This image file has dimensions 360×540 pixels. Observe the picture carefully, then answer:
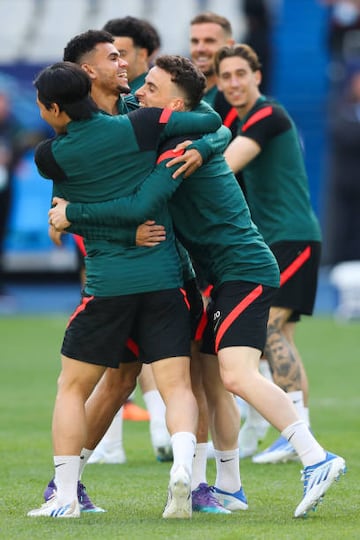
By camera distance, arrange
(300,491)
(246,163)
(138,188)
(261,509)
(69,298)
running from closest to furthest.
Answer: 1. (138,188)
2. (261,509)
3. (300,491)
4. (246,163)
5. (69,298)

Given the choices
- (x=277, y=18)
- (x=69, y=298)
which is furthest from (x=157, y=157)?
(x=277, y=18)

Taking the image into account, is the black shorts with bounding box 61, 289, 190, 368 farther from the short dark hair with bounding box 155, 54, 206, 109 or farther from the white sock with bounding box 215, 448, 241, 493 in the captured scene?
the short dark hair with bounding box 155, 54, 206, 109

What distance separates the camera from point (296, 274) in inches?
318

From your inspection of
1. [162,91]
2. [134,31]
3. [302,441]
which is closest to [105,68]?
[162,91]

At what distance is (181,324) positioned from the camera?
228 inches

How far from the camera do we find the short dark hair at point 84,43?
6.06m

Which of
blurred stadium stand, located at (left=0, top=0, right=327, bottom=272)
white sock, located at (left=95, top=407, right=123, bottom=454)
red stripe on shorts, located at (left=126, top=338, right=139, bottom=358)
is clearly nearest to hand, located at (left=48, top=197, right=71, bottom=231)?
red stripe on shorts, located at (left=126, top=338, right=139, bottom=358)

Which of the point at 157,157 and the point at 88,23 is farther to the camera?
the point at 88,23

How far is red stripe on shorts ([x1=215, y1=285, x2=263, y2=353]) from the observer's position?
19.1 ft

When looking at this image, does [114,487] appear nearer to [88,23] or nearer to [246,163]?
[246,163]

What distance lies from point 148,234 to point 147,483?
1712mm

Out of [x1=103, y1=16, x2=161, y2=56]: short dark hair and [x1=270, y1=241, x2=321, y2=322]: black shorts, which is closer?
[x1=270, y1=241, x2=321, y2=322]: black shorts

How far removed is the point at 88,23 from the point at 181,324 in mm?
20216

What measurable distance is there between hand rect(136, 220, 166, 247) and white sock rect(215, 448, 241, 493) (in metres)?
1.03
